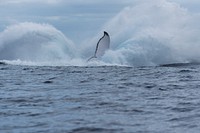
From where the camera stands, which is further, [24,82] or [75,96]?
[24,82]

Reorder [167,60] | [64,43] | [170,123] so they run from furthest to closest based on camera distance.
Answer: [64,43] < [167,60] < [170,123]

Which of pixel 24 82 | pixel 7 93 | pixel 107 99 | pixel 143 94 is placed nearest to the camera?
pixel 107 99

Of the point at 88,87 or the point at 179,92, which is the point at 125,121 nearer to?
the point at 179,92

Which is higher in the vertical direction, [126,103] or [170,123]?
[126,103]

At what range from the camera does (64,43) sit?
59.3 m

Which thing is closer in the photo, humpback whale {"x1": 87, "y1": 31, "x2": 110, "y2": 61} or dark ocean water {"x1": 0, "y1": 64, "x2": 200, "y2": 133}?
dark ocean water {"x1": 0, "y1": 64, "x2": 200, "y2": 133}

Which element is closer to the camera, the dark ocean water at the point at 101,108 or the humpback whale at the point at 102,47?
the dark ocean water at the point at 101,108

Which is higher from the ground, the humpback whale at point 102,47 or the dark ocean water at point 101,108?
the humpback whale at point 102,47

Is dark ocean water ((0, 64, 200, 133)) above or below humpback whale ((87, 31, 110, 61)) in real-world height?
below

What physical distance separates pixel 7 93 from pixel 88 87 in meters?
4.06

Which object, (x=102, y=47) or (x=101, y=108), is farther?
(x=102, y=47)

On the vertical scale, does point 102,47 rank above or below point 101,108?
above

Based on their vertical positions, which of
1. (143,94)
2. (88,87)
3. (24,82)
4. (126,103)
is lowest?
(126,103)

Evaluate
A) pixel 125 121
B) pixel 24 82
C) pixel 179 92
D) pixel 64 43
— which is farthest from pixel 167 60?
pixel 125 121
